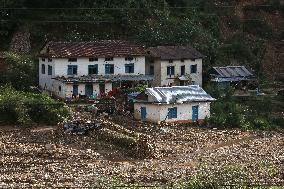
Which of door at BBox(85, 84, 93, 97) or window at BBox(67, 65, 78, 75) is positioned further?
window at BBox(67, 65, 78, 75)

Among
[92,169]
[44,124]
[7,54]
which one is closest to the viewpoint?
[92,169]

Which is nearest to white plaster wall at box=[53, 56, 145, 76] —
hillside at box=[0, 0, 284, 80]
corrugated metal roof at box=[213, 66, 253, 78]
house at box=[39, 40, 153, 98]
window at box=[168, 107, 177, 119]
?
house at box=[39, 40, 153, 98]

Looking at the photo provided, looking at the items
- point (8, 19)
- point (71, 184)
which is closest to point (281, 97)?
point (8, 19)

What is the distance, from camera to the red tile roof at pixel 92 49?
5116 cm

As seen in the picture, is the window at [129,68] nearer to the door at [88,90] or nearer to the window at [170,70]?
the window at [170,70]

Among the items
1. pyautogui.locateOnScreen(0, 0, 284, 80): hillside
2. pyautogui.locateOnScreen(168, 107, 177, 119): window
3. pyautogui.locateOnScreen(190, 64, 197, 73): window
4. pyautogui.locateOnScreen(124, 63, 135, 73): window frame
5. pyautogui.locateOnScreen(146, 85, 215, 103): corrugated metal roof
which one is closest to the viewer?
pyautogui.locateOnScreen(146, 85, 215, 103): corrugated metal roof

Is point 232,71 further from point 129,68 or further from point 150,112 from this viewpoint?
point 150,112

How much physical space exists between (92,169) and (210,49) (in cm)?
2818

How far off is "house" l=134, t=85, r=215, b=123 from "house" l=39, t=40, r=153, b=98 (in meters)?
5.85

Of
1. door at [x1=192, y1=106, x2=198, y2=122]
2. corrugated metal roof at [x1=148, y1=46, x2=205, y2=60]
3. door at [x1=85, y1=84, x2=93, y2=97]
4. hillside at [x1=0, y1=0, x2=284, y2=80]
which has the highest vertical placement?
hillside at [x1=0, y1=0, x2=284, y2=80]

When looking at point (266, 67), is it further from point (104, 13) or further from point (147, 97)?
point (147, 97)

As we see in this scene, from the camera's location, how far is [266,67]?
63.2m

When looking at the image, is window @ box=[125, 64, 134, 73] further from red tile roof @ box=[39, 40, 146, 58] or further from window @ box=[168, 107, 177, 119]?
window @ box=[168, 107, 177, 119]

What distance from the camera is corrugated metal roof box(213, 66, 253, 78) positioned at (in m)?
55.2
